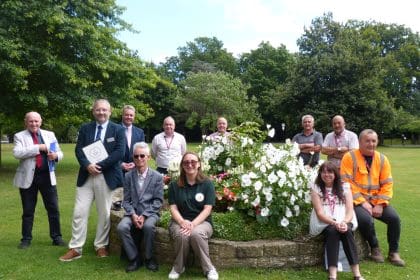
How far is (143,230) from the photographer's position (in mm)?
4984

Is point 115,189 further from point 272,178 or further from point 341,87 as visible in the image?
point 341,87

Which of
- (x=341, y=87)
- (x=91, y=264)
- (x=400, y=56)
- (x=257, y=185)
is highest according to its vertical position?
(x=400, y=56)

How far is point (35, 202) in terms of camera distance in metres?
5.98

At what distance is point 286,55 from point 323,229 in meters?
53.8

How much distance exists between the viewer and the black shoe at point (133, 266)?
194 inches

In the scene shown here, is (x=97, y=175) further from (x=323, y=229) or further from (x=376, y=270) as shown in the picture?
(x=376, y=270)

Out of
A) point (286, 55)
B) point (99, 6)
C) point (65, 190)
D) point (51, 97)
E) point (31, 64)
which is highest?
point (286, 55)

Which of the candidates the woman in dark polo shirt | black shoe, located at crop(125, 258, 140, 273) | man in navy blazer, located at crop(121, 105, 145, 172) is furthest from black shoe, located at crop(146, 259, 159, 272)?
man in navy blazer, located at crop(121, 105, 145, 172)

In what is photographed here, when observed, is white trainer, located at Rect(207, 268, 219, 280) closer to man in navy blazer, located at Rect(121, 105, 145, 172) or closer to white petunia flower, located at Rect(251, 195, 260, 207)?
white petunia flower, located at Rect(251, 195, 260, 207)

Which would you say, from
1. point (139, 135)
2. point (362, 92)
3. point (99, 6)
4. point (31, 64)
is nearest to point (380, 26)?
A: point (362, 92)

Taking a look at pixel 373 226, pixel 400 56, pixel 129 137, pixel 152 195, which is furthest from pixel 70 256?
pixel 400 56

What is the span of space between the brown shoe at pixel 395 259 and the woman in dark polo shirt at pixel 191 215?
→ 232 centimetres

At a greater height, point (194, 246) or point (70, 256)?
point (194, 246)

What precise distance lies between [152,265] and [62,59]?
11.1 meters
